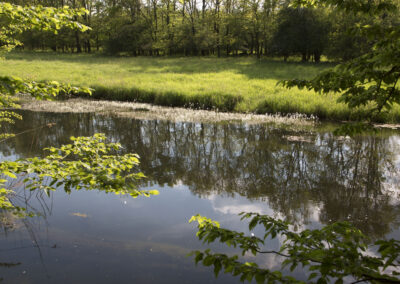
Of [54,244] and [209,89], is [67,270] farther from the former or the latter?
[209,89]

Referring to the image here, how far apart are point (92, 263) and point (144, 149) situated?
571 centimetres

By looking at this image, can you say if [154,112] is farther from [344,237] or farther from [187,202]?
[344,237]

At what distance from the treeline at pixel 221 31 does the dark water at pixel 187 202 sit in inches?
782

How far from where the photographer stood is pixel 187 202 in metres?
6.52

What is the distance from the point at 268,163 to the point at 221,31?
135 feet

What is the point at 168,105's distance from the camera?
1706 cm

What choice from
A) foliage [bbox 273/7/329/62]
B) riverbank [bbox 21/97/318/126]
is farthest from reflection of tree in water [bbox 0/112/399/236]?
foliage [bbox 273/7/329/62]

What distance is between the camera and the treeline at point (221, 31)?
31.5 m

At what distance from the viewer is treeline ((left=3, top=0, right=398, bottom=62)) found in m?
31.5

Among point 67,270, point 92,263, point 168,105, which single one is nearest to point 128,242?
point 92,263

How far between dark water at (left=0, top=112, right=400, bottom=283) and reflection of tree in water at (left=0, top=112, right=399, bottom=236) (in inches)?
1.1

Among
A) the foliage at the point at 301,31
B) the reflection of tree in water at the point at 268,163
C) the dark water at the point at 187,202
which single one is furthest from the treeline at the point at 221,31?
the dark water at the point at 187,202

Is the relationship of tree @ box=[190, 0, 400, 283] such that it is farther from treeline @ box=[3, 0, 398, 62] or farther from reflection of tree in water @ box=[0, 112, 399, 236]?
treeline @ box=[3, 0, 398, 62]

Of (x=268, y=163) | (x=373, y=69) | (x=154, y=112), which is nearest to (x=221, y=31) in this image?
(x=154, y=112)
